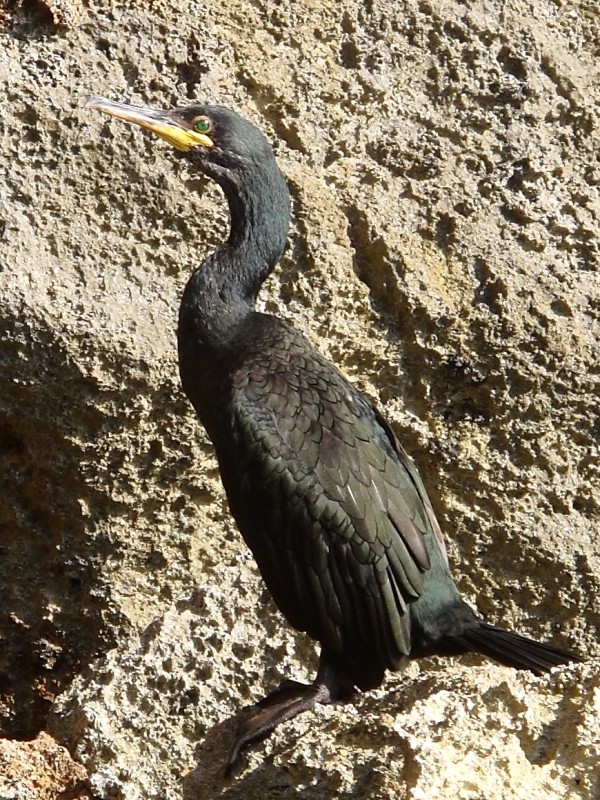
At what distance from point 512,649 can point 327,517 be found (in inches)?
26.7

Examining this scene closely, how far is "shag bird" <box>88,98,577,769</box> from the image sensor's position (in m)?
4.20

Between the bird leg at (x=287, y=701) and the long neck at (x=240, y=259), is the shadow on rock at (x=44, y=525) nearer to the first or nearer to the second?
the long neck at (x=240, y=259)

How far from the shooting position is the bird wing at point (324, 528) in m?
4.20

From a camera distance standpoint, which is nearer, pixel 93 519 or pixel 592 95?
Answer: pixel 93 519

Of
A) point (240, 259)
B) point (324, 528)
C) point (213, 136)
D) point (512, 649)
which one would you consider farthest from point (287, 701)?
point (213, 136)

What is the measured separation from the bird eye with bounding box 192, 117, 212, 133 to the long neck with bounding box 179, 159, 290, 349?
152mm

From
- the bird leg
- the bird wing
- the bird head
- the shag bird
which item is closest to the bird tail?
the shag bird

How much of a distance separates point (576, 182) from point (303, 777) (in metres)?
2.86

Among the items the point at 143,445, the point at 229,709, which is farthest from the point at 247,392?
the point at 229,709

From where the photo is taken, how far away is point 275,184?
4.68m

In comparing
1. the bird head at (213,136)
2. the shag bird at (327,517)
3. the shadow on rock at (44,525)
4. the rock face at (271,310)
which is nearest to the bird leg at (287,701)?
the shag bird at (327,517)

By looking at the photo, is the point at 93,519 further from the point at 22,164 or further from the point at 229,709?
the point at 22,164

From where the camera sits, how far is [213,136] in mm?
4699

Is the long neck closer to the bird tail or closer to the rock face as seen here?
the rock face
